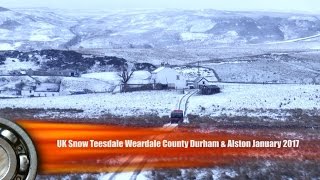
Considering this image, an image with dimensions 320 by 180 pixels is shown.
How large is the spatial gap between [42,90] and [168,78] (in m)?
0.84

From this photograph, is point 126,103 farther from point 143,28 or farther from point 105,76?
point 143,28

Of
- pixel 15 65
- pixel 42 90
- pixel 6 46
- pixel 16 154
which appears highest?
pixel 6 46

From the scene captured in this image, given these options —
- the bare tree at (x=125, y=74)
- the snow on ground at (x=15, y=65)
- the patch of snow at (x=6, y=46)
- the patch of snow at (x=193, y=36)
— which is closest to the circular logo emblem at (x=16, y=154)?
the snow on ground at (x=15, y=65)

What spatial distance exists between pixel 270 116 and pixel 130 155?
1039 millimetres

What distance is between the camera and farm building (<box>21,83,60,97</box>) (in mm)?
3195

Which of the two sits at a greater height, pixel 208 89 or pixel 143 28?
pixel 143 28

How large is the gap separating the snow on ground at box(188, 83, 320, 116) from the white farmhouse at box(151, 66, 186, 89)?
144 mm

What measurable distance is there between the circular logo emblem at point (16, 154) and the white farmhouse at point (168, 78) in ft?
3.10

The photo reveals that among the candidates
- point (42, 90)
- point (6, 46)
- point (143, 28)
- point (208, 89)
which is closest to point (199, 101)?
point (208, 89)

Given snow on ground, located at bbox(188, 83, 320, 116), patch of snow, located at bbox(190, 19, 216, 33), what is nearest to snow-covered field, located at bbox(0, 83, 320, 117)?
snow on ground, located at bbox(188, 83, 320, 116)

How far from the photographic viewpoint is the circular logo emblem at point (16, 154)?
283cm

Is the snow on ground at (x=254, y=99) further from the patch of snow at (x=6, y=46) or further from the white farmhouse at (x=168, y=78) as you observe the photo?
the patch of snow at (x=6, y=46)

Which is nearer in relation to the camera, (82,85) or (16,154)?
(16,154)

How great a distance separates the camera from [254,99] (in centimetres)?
344
